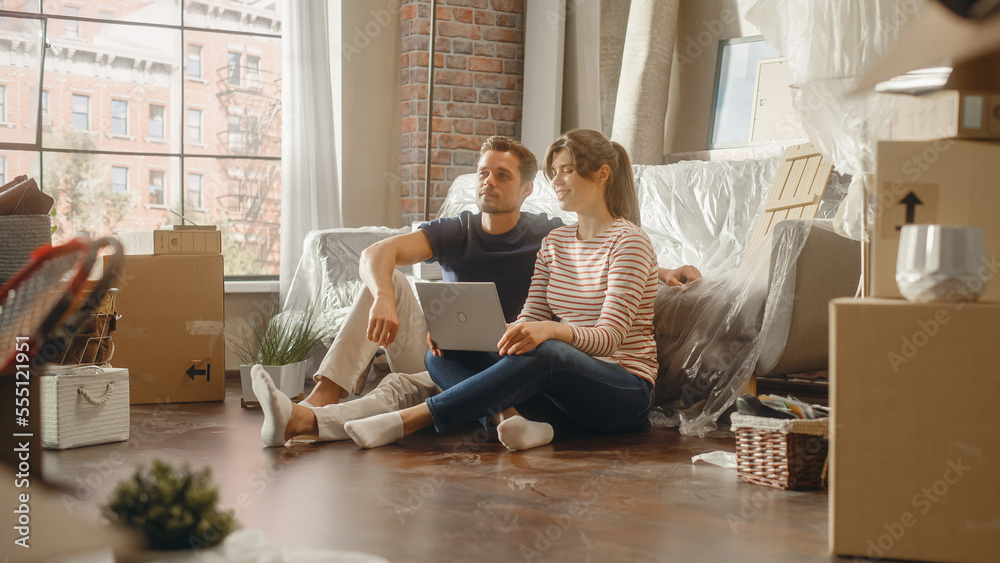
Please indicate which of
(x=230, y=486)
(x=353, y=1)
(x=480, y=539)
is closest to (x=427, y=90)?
(x=353, y=1)

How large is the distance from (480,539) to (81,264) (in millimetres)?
809

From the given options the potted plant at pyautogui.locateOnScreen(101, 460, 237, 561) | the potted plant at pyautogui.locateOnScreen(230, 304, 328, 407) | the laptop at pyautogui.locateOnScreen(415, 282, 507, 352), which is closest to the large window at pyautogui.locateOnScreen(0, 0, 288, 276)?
the potted plant at pyautogui.locateOnScreen(230, 304, 328, 407)

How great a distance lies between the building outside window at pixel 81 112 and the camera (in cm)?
432

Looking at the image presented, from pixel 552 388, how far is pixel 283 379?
1.38 m

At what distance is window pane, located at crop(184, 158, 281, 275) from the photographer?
460cm

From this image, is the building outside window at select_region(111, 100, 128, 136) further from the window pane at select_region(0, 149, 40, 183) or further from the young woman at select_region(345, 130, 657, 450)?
the young woman at select_region(345, 130, 657, 450)

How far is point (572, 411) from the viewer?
2.51 m

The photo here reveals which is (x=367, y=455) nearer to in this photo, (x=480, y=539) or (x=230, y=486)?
(x=230, y=486)

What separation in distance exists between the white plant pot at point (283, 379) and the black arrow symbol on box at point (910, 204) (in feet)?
7.56

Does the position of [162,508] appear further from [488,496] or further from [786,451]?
[786,451]

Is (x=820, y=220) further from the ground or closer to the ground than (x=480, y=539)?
further from the ground

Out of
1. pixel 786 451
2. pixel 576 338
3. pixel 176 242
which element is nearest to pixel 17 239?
pixel 176 242

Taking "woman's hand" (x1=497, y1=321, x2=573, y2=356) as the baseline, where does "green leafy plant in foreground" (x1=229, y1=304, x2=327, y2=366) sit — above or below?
below

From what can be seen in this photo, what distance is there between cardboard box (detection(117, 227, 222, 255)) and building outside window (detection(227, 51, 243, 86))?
1.39m
